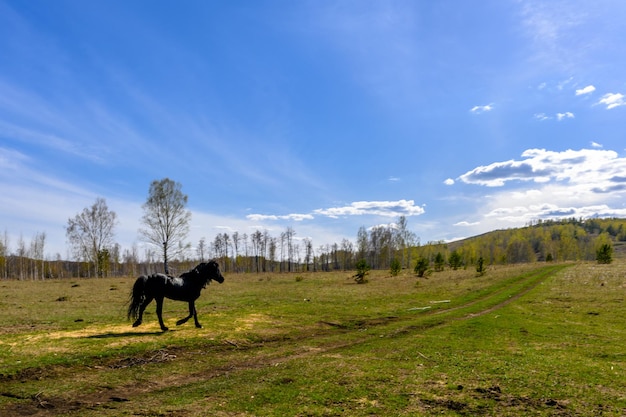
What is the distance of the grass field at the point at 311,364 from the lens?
8172 millimetres

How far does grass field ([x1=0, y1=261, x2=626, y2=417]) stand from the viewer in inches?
322

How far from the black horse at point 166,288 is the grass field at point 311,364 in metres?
1.02

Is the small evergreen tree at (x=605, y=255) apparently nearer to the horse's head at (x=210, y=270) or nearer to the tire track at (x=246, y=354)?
the tire track at (x=246, y=354)

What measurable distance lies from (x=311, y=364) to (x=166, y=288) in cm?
802

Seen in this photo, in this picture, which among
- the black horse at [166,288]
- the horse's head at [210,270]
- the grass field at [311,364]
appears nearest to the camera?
the grass field at [311,364]

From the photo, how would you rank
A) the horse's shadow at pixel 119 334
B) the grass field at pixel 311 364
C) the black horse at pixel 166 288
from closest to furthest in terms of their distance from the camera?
1. the grass field at pixel 311 364
2. the horse's shadow at pixel 119 334
3. the black horse at pixel 166 288

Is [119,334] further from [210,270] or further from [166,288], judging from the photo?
[210,270]

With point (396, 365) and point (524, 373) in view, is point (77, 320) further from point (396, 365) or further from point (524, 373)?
point (524, 373)

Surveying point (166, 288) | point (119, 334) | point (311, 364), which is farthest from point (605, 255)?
point (119, 334)

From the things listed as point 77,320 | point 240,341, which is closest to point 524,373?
point 240,341

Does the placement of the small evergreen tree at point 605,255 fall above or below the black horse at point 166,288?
below

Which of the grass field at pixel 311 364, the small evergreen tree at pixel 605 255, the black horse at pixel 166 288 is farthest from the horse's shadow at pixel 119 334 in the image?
the small evergreen tree at pixel 605 255

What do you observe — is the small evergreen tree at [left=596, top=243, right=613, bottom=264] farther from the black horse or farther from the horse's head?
the black horse

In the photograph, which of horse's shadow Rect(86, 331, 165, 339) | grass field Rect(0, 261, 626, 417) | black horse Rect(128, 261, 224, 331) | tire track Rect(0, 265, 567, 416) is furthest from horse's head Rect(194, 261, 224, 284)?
tire track Rect(0, 265, 567, 416)
